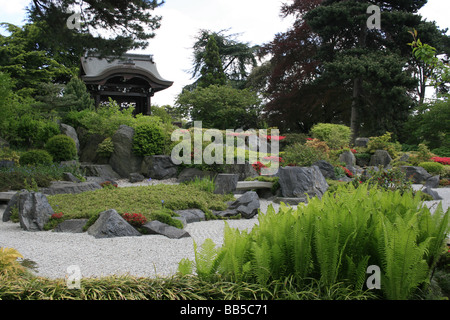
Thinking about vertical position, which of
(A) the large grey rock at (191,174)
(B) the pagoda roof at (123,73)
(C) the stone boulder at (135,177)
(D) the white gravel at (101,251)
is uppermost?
(B) the pagoda roof at (123,73)

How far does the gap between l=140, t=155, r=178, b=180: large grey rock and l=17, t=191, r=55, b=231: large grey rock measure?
597 cm

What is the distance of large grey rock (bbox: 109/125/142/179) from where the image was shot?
12672 millimetres

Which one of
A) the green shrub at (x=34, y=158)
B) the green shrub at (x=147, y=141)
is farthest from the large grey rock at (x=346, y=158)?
the green shrub at (x=34, y=158)

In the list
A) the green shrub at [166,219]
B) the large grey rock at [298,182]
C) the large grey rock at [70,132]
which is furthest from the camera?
the large grey rock at [70,132]

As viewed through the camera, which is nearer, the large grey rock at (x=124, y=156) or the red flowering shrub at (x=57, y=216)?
the red flowering shrub at (x=57, y=216)

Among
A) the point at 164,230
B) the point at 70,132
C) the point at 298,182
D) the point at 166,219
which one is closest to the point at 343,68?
the point at 298,182

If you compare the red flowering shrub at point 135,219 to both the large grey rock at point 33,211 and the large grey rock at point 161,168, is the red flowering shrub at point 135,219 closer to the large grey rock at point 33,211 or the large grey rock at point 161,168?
the large grey rock at point 33,211

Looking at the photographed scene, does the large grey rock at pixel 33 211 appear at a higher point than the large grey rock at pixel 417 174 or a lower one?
lower

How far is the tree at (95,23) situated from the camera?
5.98 metres

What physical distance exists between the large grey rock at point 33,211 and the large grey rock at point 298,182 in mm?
4824

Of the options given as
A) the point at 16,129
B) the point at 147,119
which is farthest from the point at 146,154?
the point at 16,129

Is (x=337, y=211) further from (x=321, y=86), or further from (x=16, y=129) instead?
(x=321, y=86)

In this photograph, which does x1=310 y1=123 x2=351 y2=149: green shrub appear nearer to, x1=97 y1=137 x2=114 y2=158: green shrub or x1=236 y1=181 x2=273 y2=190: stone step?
x1=236 y1=181 x2=273 y2=190: stone step

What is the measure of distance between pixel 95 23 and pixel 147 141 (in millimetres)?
6357
